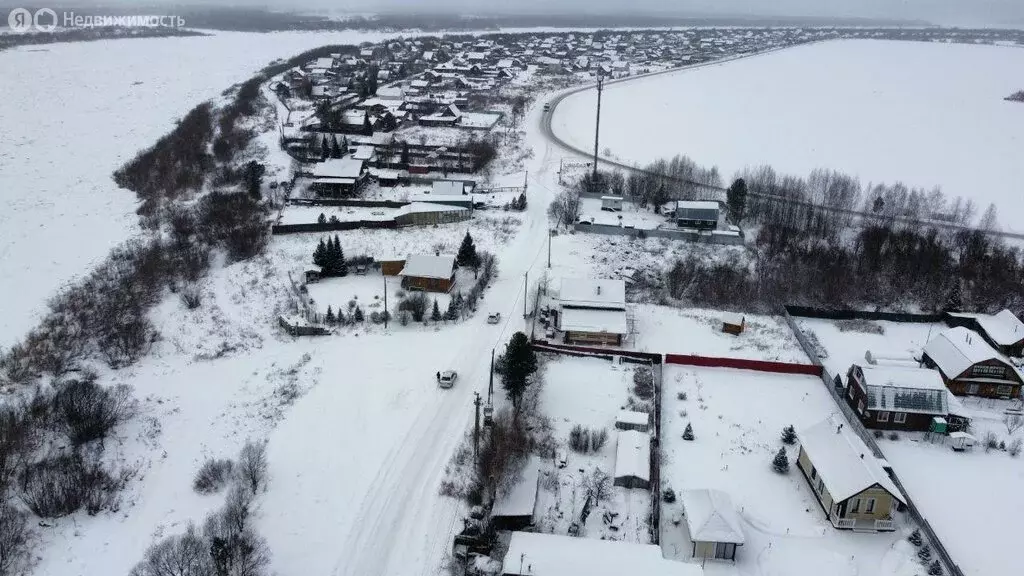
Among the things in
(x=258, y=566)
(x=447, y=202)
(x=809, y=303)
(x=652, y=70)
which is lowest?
(x=258, y=566)

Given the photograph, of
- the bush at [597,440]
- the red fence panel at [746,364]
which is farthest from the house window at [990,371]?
the bush at [597,440]

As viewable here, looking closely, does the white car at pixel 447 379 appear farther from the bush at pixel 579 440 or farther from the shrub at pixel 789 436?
the shrub at pixel 789 436

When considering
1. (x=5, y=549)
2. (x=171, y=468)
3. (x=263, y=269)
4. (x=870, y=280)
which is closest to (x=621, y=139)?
(x=870, y=280)

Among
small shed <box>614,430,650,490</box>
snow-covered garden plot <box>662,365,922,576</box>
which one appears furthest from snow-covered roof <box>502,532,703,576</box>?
small shed <box>614,430,650,490</box>

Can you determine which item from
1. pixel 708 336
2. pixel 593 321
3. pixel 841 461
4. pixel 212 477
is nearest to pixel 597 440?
pixel 841 461

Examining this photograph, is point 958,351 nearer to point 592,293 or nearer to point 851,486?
point 851,486

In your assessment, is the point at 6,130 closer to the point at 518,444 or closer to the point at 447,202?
the point at 447,202
